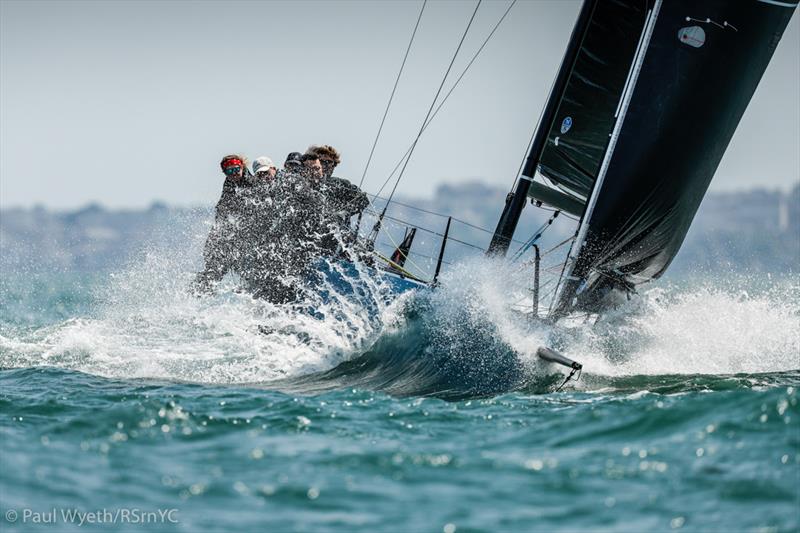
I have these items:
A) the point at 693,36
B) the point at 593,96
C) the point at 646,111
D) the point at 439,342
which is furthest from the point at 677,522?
the point at 593,96

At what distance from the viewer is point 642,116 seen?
30.1ft

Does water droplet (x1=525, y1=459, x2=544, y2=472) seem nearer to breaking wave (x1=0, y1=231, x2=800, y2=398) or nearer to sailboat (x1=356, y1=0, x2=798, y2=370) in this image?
breaking wave (x1=0, y1=231, x2=800, y2=398)

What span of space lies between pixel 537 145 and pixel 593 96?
71 centimetres

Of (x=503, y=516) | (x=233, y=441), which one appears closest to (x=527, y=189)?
(x=233, y=441)

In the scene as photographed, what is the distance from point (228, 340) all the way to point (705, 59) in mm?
5312

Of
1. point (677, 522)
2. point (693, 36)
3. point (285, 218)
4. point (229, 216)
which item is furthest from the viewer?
point (229, 216)

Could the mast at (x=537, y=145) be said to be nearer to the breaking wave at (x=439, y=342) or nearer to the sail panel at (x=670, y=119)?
the breaking wave at (x=439, y=342)

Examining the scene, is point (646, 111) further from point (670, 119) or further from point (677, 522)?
point (677, 522)

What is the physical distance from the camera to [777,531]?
4062mm

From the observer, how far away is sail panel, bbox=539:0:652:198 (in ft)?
31.4

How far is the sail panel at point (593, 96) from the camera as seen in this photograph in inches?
377

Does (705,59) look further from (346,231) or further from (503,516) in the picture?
(503,516)

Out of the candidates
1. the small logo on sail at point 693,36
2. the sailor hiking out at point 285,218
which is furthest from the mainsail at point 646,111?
the sailor hiking out at point 285,218

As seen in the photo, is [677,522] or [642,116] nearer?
[677,522]
